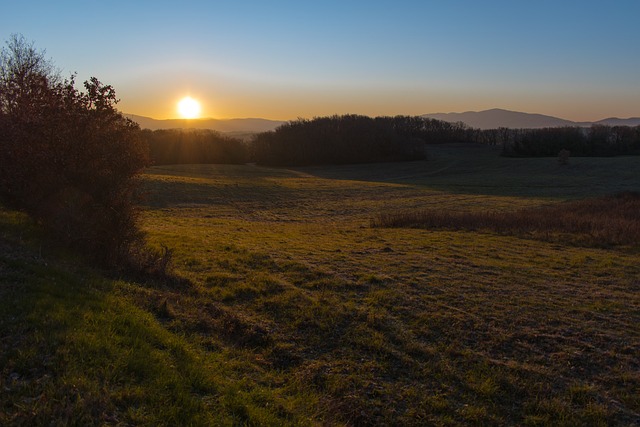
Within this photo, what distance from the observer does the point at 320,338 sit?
26.4ft

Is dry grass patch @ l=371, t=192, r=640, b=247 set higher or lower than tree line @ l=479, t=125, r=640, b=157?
lower

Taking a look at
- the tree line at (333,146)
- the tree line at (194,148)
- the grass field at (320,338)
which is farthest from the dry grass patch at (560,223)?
the tree line at (333,146)

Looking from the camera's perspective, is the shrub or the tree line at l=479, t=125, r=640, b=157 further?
the tree line at l=479, t=125, r=640, b=157

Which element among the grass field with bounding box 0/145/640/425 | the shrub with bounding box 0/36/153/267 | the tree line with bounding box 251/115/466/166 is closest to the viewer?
the grass field with bounding box 0/145/640/425

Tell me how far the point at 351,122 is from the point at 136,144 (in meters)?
93.9

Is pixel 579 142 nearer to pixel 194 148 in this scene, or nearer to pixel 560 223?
pixel 194 148

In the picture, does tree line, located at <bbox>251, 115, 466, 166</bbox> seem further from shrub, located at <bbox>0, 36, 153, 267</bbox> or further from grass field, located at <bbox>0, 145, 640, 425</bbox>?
shrub, located at <bbox>0, 36, 153, 267</bbox>

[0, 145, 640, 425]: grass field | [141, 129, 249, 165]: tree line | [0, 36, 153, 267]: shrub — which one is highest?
[141, 129, 249, 165]: tree line

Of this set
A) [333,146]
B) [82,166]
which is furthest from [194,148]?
[82,166]

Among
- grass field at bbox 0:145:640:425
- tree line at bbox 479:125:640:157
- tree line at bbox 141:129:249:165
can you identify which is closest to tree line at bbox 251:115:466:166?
tree line at bbox 141:129:249:165

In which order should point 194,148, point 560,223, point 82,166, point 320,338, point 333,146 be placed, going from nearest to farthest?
point 320,338
point 82,166
point 560,223
point 194,148
point 333,146

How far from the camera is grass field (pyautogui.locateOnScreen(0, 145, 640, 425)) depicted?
204 inches

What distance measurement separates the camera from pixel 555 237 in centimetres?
2036

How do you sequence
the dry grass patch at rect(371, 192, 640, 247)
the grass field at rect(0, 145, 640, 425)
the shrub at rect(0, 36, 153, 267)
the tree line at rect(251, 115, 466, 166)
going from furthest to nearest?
1. the tree line at rect(251, 115, 466, 166)
2. the dry grass patch at rect(371, 192, 640, 247)
3. the shrub at rect(0, 36, 153, 267)
4. the grass field at rect(0, 145, 640, 425)
